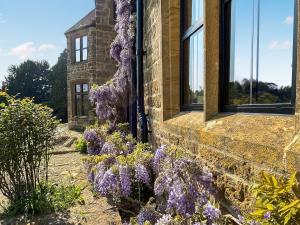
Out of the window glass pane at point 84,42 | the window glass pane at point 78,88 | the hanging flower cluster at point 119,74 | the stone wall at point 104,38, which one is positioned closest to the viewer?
the hanging flower cluster at point 119,74

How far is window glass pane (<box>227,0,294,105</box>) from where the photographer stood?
1674 millimetres

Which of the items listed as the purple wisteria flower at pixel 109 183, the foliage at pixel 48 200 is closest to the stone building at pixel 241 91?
the purple wisteria flower at pixel 109 183

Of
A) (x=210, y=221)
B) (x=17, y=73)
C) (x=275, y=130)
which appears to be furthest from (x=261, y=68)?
(x=17, y=73)

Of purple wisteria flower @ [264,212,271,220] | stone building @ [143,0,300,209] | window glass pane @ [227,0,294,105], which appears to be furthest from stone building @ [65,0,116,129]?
purple wisteria flower @ [264,212,271,220]

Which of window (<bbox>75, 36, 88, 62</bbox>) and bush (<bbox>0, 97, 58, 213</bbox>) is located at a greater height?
window (<bbox>75, 36, 88, 62</bbox>)

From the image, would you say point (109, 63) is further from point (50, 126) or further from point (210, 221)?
point (210, 221)

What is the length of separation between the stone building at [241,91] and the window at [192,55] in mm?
10

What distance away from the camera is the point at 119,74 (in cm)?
686

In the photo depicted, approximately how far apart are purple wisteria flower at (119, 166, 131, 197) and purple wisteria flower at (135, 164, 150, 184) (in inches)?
4.3

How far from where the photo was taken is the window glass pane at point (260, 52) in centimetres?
167

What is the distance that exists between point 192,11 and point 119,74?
391 cm

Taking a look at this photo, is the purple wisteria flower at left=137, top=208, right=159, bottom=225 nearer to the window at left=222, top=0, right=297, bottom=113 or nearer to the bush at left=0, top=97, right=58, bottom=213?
the window at left=222, top=0, right=297, bottom=113

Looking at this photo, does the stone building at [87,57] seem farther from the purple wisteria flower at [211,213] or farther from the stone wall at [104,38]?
the purple wisteria flower at [211,213]

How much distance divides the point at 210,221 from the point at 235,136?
0.56m
